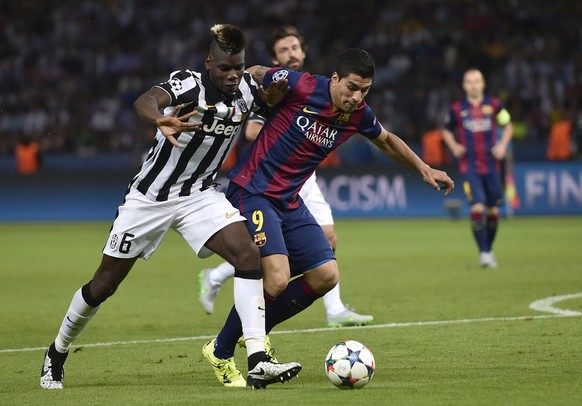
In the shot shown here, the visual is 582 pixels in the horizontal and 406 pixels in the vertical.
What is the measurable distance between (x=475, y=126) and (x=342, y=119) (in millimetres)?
7463

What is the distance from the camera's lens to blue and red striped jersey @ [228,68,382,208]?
6.66 metres

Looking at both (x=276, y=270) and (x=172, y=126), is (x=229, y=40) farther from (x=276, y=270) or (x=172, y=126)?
(x=276, y=270)

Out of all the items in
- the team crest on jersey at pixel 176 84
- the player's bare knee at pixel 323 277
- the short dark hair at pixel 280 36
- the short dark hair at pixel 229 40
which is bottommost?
the player's bare knee at pixel 323 277

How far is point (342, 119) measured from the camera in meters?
6.67

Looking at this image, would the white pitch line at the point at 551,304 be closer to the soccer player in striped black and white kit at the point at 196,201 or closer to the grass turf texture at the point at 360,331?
the grass turf texture at the point at 360,331

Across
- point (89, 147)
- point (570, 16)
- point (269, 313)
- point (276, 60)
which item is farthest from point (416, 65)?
point (269, 313)

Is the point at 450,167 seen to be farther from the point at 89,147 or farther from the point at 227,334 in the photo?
the point at 227,334

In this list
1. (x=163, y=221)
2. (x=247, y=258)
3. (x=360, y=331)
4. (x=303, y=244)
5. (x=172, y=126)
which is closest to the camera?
(x=172, y=126)

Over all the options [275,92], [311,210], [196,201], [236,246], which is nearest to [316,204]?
[311,210]

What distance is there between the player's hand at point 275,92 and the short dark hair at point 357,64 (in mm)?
362

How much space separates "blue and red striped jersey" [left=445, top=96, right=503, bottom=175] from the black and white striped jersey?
24.3ft

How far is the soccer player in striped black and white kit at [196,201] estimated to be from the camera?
6.23m

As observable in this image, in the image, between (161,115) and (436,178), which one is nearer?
(161,115)

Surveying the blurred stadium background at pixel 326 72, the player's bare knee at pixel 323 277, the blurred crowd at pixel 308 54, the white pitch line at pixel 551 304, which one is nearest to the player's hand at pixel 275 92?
the player's bare knee at pixel 323 277
